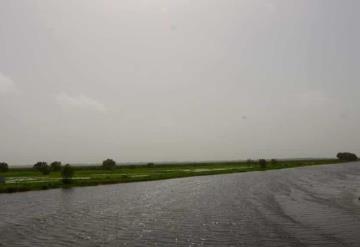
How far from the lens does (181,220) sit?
37750mm

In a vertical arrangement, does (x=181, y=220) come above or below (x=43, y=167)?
below

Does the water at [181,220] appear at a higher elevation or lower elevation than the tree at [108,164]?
lower

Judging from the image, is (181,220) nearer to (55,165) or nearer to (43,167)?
(43,167)

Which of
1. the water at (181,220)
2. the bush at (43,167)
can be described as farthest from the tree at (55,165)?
the water at (181,220)

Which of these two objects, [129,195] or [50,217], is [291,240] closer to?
[50,217]

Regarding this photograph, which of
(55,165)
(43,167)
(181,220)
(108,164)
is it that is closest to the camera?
(181,220)

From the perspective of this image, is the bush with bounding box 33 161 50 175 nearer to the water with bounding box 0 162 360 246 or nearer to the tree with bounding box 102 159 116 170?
the tree with bounding box 102 159 116 170

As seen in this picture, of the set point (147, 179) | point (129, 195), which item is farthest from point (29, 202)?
point (147, 179)

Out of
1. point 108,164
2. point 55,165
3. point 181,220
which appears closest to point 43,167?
point 55,165

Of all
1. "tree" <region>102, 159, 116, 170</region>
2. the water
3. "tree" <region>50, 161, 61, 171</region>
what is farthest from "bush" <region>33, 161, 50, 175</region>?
the water

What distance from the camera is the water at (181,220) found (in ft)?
95.4

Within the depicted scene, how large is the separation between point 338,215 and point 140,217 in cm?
1907

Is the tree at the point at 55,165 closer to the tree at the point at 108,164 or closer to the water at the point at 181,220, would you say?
the tree at the point at 108,164

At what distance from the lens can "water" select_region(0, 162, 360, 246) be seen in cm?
2908
